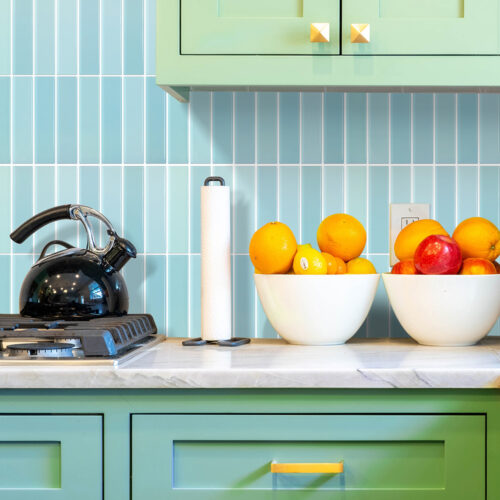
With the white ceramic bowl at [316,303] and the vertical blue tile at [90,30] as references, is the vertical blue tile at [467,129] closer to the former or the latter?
the white ceramic bowl at [316,303]

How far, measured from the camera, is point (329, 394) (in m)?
1.20

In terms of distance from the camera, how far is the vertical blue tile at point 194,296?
1.81 m

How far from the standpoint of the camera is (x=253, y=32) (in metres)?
1.46

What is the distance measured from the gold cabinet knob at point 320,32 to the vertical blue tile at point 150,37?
513mm

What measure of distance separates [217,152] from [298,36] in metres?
0.43

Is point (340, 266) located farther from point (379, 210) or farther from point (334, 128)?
point (334, 128)

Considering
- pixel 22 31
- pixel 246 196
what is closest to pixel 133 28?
pixel 22 31

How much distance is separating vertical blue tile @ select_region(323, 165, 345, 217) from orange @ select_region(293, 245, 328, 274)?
309 mm

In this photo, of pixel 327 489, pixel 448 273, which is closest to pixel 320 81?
pixel 448 273

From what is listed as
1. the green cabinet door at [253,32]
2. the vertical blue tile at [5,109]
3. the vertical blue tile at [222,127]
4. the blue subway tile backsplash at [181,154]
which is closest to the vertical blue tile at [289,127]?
the blue subway tile backsplash at [181,154]

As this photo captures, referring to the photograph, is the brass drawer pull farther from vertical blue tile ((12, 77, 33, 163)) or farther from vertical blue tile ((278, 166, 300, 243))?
vertical blue tile ((12, 77, 33, 163))

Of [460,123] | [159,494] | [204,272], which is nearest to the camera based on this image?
[159,494]

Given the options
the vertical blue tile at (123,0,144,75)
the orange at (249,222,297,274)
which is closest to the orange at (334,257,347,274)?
the orange at (249,222,297,274)

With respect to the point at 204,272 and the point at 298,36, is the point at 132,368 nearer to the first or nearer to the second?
the point at 204,272
